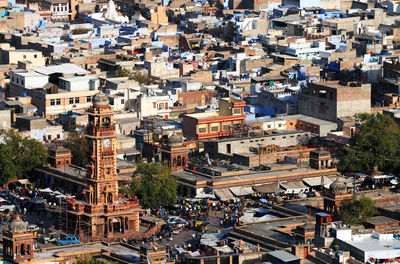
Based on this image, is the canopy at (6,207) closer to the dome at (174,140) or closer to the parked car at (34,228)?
the parked car at (34,228)

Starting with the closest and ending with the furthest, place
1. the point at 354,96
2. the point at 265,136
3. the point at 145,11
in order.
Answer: the point at 265,136
the point at 354,96
the point at 145,11

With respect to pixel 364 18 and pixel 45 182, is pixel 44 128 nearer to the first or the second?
pixel 45 182

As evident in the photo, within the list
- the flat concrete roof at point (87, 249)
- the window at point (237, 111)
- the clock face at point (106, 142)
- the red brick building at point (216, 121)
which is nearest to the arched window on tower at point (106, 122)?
the clock face at point (106, 142)

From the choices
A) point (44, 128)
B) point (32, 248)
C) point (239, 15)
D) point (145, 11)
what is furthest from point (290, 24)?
point (32, 248)

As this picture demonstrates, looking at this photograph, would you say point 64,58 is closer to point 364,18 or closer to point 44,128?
point 44,128

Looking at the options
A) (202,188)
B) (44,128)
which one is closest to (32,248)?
(202,188)

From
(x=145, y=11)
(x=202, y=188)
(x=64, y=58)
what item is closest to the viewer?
(x=202, y=188)

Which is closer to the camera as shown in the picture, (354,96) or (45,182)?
(45,182)
